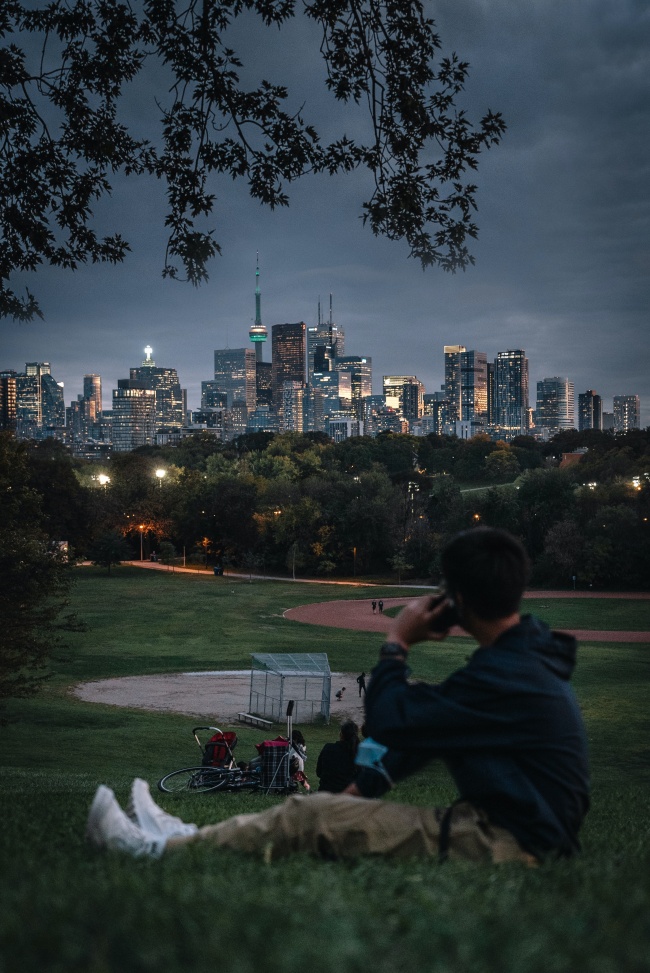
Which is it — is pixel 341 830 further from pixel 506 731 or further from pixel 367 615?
pixel 367 615

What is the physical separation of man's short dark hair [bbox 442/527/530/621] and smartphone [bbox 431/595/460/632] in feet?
0.54

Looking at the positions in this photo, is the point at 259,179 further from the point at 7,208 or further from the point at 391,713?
the point at 391,713

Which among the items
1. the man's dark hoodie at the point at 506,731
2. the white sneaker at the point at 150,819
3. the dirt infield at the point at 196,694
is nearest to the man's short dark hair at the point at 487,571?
the man's dark hoodie at the point at 506,731

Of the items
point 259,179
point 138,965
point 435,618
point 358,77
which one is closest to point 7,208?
point 259,179

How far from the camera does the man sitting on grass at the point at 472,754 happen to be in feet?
11.6

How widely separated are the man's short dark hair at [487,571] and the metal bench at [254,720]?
64.2 feet

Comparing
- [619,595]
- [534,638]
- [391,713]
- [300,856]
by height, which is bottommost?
[619,595]

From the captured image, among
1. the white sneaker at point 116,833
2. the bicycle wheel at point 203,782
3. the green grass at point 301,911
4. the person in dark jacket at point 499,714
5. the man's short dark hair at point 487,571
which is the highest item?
the man's short dark hair at point 487,571

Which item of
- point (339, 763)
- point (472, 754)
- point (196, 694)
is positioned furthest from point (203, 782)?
point (196, 694)

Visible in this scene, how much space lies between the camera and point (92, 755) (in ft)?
57.4

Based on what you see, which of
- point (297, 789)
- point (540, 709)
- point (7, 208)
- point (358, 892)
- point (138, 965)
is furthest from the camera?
point (297, 789)

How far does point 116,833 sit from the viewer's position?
3836 millimetres

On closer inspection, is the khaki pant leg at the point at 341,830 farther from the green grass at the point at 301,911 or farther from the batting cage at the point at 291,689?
the batting cage at the point at 291,689

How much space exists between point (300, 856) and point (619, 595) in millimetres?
60271
